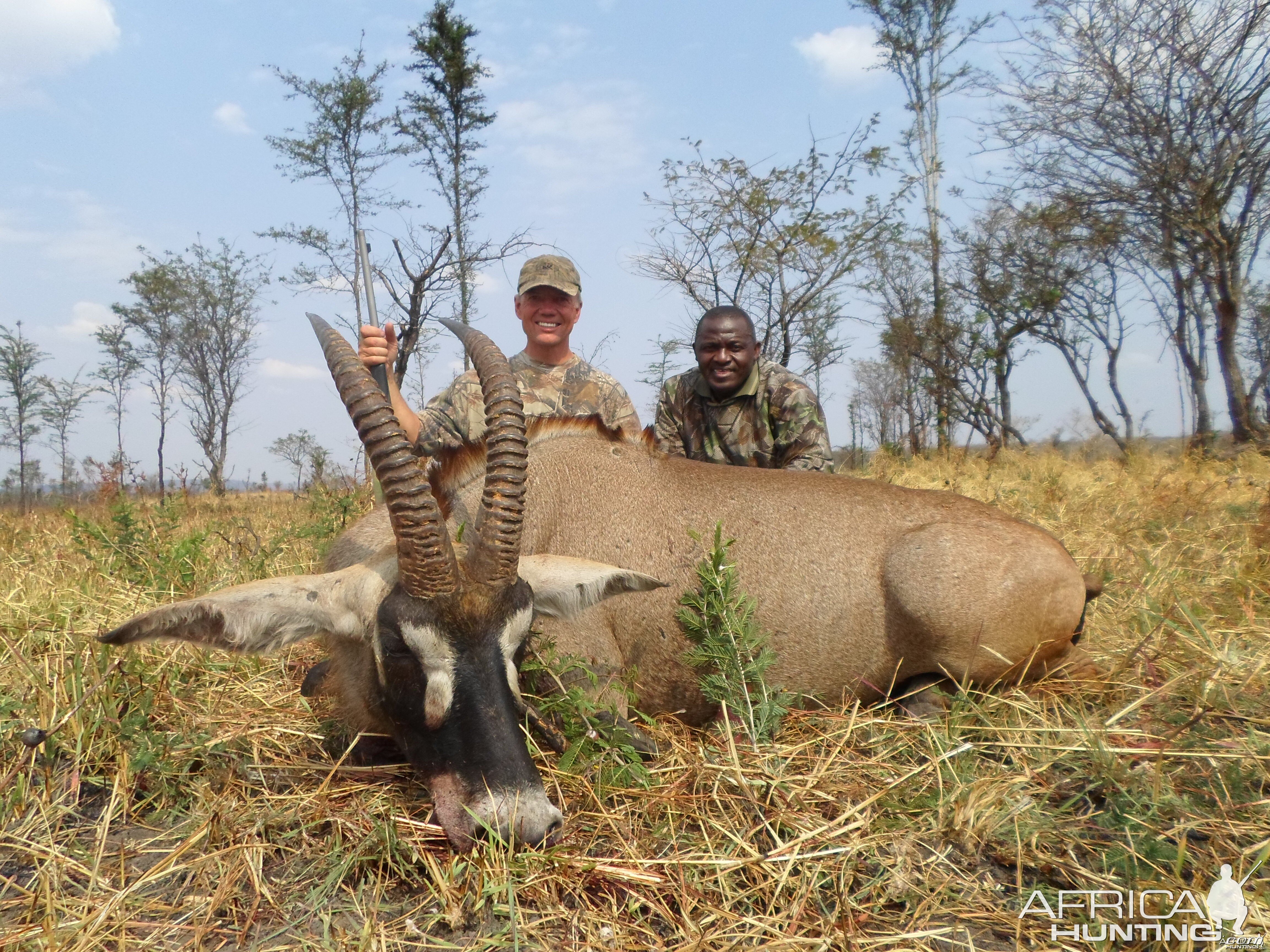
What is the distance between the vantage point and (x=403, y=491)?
3.09 metres

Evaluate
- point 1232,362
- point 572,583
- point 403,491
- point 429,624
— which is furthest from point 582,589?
point 1232,362

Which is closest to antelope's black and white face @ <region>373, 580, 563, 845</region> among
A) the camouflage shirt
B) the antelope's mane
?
the antelope's mane

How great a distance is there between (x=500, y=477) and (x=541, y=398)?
4.43 metres

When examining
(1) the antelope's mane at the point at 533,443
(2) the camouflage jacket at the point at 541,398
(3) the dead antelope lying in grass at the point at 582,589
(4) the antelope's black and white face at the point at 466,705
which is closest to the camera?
(4) the antelope's black and white face at the point at 466,705

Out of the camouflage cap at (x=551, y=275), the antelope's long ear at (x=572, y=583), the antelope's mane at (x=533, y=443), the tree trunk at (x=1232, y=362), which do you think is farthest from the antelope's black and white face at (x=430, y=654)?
the tree trunk at (x=1232, y=362)

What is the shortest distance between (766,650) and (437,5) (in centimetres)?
2657

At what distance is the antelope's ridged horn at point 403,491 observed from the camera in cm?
303

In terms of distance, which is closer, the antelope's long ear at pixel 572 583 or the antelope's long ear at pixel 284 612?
the antelope's long ear at pixel 284 612

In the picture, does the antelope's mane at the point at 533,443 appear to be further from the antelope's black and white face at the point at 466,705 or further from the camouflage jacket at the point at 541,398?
the camouflage jacket at the point at 541,398

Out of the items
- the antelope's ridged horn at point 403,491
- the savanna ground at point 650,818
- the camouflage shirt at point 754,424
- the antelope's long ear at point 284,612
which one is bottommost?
the savanna ground at point 650,818

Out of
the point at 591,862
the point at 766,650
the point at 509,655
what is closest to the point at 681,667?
the point at 766,650

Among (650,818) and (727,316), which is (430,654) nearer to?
(650,818)

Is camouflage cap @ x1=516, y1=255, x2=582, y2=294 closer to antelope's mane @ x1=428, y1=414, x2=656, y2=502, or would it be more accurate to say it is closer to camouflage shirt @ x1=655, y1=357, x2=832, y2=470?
camouflage shirt @ x1=655, y1=357, x2=832, y2=470

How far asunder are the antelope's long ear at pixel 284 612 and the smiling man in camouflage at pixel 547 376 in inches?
134
